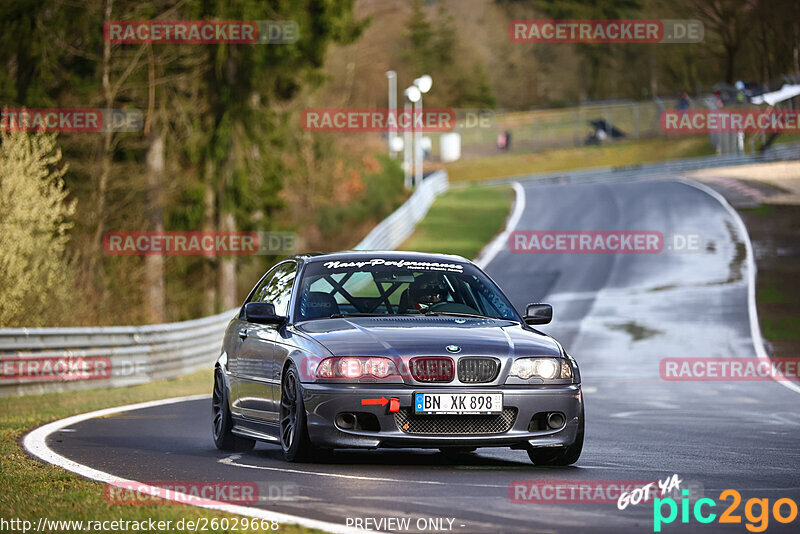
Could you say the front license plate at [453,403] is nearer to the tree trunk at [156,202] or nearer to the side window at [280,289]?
the side window at [280,289]

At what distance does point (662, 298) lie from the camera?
34.2 m

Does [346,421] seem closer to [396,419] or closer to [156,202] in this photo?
[396,419]

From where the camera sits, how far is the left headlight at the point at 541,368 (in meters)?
9.43

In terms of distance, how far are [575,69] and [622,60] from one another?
21.6ft

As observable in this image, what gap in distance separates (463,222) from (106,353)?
101ft

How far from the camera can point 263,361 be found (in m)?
10.6

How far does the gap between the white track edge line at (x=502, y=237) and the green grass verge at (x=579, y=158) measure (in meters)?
21.0

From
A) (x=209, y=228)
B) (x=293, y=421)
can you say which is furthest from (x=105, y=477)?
(x=209, y=228)

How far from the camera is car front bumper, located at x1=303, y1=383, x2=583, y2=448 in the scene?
9.19m

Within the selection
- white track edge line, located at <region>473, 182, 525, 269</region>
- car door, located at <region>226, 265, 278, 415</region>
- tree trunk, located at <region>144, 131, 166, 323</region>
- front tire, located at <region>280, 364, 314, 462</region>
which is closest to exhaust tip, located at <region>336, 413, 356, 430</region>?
front tire, located at <region>280, 364, 314, 462</region>

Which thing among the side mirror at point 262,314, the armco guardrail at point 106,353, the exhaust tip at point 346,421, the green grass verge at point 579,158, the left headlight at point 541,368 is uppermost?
the green grass verge at point 579,158

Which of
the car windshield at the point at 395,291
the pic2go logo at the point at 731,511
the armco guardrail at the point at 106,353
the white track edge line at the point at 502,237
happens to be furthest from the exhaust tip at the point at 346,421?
the white track edge line at the point at 502,237

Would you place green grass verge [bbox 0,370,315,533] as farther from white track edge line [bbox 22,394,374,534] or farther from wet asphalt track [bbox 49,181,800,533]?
wet asphalt track [bbox 49,181,800,533]

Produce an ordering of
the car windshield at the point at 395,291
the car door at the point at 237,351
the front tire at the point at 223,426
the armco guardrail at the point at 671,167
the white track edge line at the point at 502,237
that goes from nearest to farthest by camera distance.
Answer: the car windshield at the point at 395,291, the car door at the point at 237,351, the front tire at the point at 223,426, the white track edge line at the point at 502,237, the armco guardrail at the point at 671,167
